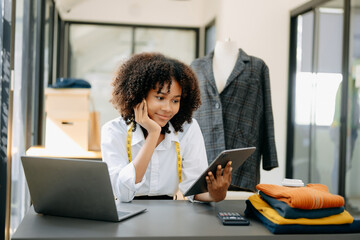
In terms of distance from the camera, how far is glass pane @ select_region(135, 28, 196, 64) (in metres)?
5.48

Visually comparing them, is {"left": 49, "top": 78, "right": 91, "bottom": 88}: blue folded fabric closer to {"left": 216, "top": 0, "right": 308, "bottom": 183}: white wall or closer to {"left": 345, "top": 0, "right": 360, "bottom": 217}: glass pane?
{"left": 216, "top": 0, "right": 308, "bottom": 183}: white wall

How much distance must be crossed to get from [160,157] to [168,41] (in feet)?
13.1

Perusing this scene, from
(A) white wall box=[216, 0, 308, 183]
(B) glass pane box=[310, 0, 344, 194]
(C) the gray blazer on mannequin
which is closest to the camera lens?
(C) the gray blazer on mannequin

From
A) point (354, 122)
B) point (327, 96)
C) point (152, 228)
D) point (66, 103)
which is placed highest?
point (327, 96)

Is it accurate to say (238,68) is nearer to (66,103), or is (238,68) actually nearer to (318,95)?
(66,103)

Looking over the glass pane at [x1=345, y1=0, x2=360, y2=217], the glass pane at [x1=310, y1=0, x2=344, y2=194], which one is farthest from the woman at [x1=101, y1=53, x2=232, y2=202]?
the glass pane at [x1=310, y1=0, x2=344, y2=194]

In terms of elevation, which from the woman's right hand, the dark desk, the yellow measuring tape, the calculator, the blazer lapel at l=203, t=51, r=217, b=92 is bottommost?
the dark desk

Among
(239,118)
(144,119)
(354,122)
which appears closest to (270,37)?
→ (354,122)

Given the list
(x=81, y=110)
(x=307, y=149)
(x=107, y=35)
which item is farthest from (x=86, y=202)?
(x=107, y=35)

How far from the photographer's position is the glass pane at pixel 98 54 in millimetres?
5383

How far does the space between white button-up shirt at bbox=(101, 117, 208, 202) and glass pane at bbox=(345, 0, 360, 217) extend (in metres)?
1.95

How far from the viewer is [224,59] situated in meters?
2.57

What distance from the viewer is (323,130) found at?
373cm

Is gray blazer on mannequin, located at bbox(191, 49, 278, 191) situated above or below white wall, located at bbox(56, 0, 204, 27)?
below
